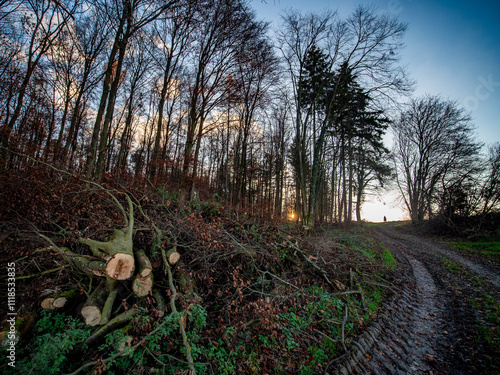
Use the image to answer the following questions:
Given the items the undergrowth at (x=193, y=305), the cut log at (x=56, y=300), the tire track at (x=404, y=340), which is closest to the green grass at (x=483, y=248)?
the tire track at (x=404, y=340)

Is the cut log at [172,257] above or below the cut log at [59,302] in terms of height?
above

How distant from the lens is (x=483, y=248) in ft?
33.8

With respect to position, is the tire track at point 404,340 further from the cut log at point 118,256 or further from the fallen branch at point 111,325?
the cut log at point 118,256

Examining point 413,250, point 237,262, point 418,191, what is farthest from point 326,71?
point 418,191

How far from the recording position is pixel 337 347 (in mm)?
3477

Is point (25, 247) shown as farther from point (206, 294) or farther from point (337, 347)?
point (337, 347)

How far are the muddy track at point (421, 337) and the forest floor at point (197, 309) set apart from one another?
0.02 metres

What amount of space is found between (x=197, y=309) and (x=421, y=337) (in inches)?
171

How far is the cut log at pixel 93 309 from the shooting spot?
2863 millimetres

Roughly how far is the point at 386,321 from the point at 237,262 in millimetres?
3405

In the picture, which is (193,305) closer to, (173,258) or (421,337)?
(173,258)

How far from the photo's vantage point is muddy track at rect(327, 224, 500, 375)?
3.10m

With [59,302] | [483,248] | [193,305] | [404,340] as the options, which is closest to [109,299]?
[59,302]

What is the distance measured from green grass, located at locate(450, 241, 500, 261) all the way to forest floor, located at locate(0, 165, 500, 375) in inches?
200
